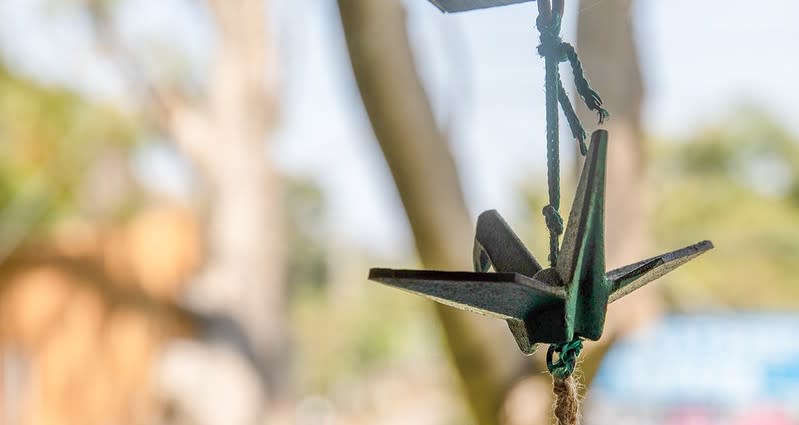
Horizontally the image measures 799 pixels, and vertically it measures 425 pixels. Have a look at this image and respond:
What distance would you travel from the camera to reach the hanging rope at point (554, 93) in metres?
0.45

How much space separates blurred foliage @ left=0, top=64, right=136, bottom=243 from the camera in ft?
18.3

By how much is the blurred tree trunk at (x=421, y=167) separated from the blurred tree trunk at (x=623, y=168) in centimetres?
18

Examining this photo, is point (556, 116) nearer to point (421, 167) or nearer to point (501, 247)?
point (501, 247)

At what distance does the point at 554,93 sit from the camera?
450mm

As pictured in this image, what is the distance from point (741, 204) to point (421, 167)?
7019 millimetres

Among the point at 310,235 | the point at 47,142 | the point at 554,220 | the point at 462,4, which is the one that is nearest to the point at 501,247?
the point at 554,220

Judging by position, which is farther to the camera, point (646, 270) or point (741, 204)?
point (741, 204)

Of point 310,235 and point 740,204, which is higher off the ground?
point 740,204

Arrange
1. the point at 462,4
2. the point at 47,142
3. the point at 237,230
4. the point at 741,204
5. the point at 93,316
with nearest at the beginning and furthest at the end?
the point at 462,4 → the point at 237,230 → the point at 93,316 → the point at 47,142 → the point at 741,204

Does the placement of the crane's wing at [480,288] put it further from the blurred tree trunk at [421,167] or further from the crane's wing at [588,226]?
the blurred tree trunk at [421,167]

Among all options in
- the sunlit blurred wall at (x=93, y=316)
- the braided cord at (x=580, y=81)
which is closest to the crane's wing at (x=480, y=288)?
the braided cord at (x=580, y=81)

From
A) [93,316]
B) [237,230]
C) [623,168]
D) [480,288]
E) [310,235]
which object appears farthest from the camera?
[310,235]

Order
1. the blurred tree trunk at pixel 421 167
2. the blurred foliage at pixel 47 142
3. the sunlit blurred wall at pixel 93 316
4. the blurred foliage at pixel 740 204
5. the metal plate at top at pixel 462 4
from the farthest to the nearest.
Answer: the blurred foliage at pixel 740 204 → the blurred foliage at pixel 47 142 → the sunlit blurred wall at pixel 93 316 → the blurred tree trunk at pixel 421 167 → the metal plate at top at pixel 462 4

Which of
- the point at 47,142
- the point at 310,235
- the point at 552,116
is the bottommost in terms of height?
the point at 552,116
